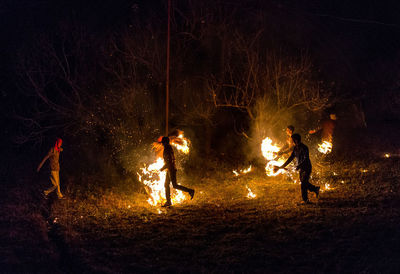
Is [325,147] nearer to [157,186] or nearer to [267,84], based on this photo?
[267,84]

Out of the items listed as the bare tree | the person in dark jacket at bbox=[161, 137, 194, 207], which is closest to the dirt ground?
the person in dark jacket at bbox=[161, 137, 194, 207]

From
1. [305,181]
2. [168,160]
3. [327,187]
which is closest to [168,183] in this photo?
[168,160]

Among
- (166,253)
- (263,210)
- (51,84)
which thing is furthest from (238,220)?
(51,84)

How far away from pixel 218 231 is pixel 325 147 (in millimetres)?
7214

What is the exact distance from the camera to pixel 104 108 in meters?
12.6

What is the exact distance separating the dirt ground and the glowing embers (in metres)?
1.88

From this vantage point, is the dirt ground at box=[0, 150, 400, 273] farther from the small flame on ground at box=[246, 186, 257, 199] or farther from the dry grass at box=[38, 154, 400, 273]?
the small flame on ground at box=[246, 186, 257, 199]

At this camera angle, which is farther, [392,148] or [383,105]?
[383,105]

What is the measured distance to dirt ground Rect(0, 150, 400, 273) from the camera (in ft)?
18.8

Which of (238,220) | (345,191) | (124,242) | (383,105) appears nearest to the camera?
(124,242)

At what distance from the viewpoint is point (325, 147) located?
1277 centimetres

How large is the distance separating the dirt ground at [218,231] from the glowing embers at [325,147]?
1880 mm

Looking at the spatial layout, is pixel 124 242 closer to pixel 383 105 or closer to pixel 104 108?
pixel 104 108

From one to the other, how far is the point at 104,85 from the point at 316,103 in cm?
764
